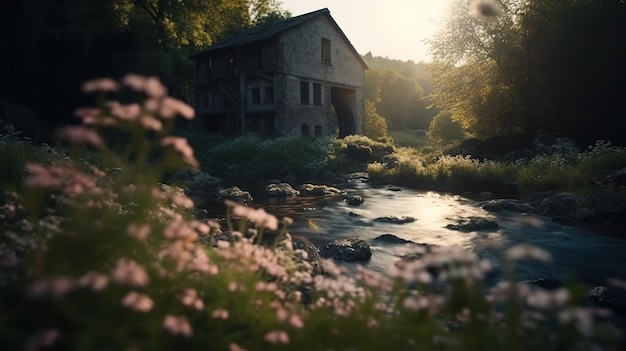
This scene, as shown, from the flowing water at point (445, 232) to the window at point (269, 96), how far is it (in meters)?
14.2

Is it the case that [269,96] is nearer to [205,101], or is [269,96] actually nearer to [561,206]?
[205,101]

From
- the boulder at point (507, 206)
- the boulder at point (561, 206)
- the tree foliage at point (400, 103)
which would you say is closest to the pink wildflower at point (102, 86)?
the boulder at point (561, 206)

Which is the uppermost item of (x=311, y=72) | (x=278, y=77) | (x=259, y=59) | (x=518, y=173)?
(x=259, y=59)

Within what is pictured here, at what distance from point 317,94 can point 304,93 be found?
4.77 ft

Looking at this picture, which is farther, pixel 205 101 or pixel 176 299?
pixel 205 101

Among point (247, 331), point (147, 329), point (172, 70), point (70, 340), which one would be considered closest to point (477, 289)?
point (247, 331)

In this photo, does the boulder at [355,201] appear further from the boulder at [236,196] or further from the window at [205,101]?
→ the window at [205,101]

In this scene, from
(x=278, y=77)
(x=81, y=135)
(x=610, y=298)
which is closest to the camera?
(x=81, y=135)

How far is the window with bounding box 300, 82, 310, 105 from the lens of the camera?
100 feet

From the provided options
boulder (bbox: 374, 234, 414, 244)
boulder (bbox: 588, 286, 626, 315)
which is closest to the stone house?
boulder (bbox: 374, 234, 414, 244)

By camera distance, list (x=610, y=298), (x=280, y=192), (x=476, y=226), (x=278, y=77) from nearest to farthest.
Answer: (x=610, y=298)
(x=476, y=226)
(x=280, y=192)
(x=278, y=77)

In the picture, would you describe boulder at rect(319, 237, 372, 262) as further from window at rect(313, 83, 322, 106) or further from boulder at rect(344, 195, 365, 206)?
window at rect(313, 83, 322, 106)

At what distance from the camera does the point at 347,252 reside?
8.14 metres

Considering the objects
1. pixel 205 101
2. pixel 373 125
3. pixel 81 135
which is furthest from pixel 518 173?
pixel 373 125
